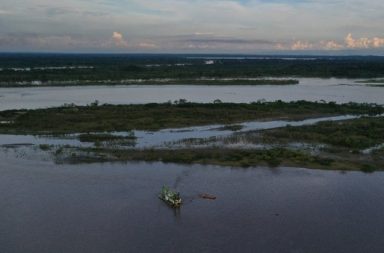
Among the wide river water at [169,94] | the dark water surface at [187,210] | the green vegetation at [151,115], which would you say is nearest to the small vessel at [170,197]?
the dark water surface at [187,210]

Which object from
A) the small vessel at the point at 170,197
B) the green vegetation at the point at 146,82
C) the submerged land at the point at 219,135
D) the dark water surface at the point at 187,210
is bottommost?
the dark water surface at the point at 187,210

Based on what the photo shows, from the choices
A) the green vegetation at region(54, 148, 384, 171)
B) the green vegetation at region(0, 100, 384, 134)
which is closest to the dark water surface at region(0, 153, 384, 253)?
the green vegetation at region(54, 148, 384, 171)

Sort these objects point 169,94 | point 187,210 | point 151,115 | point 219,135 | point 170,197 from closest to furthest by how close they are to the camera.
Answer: point 187,210 → point 170,197 → point 219,135 → point 151,115 → point 169,94

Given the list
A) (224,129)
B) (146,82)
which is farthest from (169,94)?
(224,129)

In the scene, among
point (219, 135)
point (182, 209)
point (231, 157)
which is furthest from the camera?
point (219, 135)

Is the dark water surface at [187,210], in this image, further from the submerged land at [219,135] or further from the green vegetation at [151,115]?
the green vegetation at [151,115]

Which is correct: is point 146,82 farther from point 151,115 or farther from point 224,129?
point 224,129

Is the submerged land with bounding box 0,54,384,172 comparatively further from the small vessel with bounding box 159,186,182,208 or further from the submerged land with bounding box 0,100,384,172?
the small vessel with bounding box 159,186,182,208
